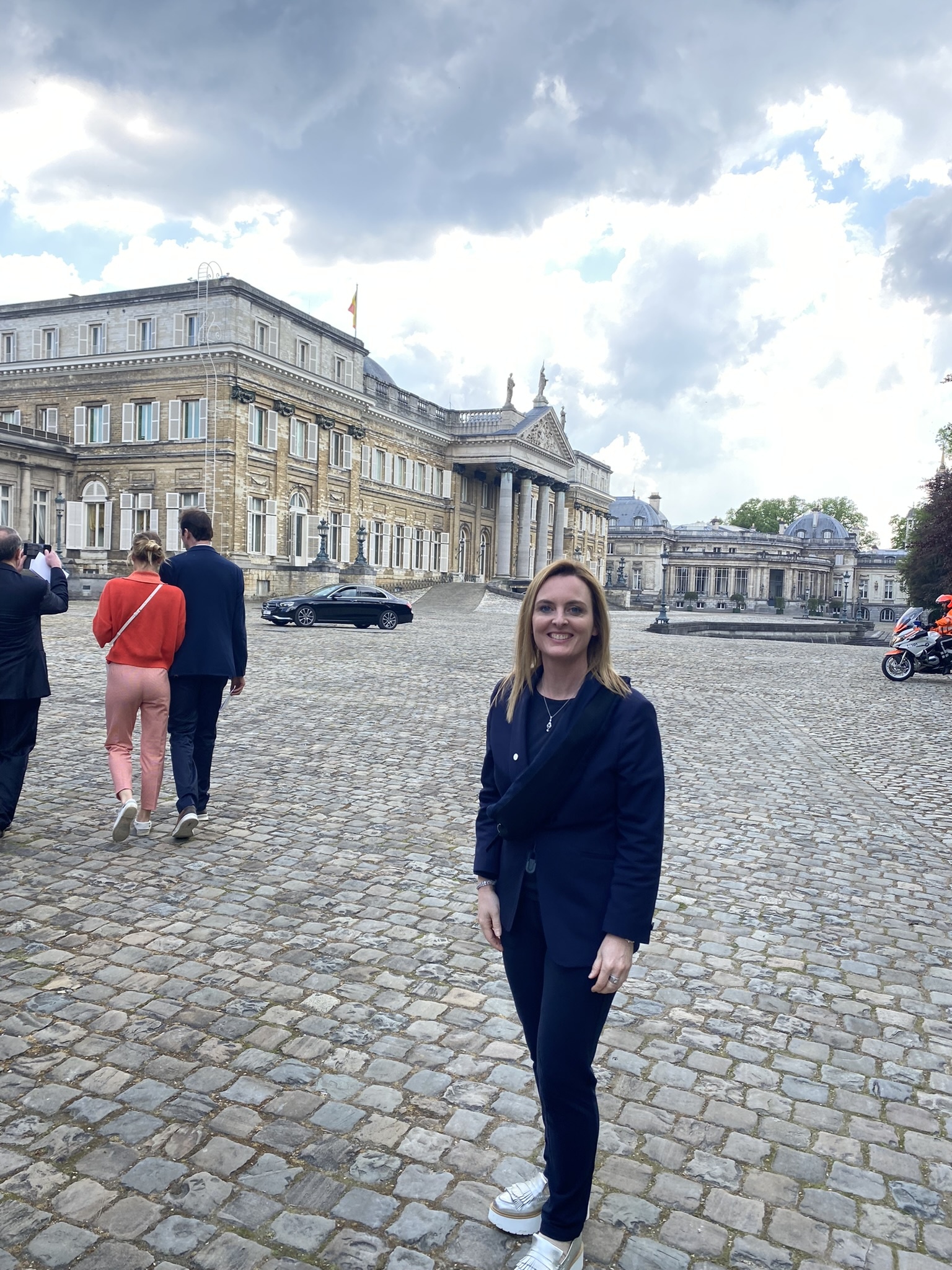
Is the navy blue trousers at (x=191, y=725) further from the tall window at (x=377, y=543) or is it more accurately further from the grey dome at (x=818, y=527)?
the grey dome at (x=818, y=527)

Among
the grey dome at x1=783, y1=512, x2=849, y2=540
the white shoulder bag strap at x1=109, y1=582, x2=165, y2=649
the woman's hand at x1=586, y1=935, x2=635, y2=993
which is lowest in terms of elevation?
the woman's hand at x1=586, y1=935, x2=635, y2=993

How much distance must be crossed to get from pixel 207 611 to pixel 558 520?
223 ft

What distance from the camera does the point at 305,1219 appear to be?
2.72 meters

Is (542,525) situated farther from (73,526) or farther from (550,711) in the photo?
(550,711)

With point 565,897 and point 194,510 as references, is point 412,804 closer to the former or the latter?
point 194,510

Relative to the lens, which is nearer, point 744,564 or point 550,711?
point 550,711

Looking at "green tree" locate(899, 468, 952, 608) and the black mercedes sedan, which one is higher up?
"green tree" locate(899, 468, 952, 608)

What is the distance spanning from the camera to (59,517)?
38312mm

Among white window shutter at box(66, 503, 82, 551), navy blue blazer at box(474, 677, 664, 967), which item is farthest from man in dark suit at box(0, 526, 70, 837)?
white window shutter at box(66, 503, 82, 551)

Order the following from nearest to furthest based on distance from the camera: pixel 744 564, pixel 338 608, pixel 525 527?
pixel 338 608
pixel 525 527
pixel 744 564

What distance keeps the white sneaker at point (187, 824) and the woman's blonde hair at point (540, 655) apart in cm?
411

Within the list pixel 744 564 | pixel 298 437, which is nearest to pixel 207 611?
pixel 298 437

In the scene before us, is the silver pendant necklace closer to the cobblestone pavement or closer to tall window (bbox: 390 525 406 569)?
the cobblestone pavement

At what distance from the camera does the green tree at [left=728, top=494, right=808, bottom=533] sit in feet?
405
